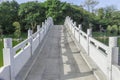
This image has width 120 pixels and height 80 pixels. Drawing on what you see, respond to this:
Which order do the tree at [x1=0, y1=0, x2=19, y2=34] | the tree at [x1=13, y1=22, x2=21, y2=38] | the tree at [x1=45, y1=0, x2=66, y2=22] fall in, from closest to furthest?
1. the tree at [x1=13, y1=22, x2=21, y2=38]
2. the tree at [x1=45, y1=0, x2=66, y2=22]
3. the tree at [x1=0, y1=0, x2=19, y2=34]

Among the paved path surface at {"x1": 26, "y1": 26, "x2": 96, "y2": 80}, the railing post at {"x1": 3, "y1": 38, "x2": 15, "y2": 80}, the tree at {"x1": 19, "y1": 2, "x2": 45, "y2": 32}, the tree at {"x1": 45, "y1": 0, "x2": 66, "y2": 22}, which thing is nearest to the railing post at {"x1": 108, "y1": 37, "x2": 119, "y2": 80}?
the paved path surface at {"x1": 26, "y1": 26, "x2": 96, "y2": 80}

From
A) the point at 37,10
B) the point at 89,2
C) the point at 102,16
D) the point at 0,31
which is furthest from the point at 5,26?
the point at 89,2

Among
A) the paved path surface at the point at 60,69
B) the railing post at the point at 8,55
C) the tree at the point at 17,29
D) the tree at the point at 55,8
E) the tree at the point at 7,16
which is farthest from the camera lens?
the tree at the point at 7,16

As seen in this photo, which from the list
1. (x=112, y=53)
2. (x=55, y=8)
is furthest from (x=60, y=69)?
(x=55, y=8)

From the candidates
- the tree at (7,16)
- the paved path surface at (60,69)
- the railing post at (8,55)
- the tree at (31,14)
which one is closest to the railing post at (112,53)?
the paved path surface at (60,69)

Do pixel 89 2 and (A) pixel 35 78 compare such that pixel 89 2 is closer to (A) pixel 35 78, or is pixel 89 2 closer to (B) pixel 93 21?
(B) pixel 93 21

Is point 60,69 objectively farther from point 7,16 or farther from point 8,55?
point 7,16

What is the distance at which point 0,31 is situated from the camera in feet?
135

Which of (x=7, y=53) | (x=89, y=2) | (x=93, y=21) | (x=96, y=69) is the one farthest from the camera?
(x=89, y=2)

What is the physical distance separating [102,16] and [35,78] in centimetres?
5141

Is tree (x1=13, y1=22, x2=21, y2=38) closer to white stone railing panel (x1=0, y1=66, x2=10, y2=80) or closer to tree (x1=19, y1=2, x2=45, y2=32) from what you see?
tree (x1=19, y1=2, x2=45, y2=32)

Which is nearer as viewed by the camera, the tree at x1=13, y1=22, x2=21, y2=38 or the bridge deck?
the bridge deck

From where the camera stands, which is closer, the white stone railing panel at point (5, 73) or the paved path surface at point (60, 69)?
the white stone railing panel at point (5, 73)

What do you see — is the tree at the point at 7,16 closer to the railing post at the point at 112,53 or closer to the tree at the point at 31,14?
the tree at the point at 31,14
